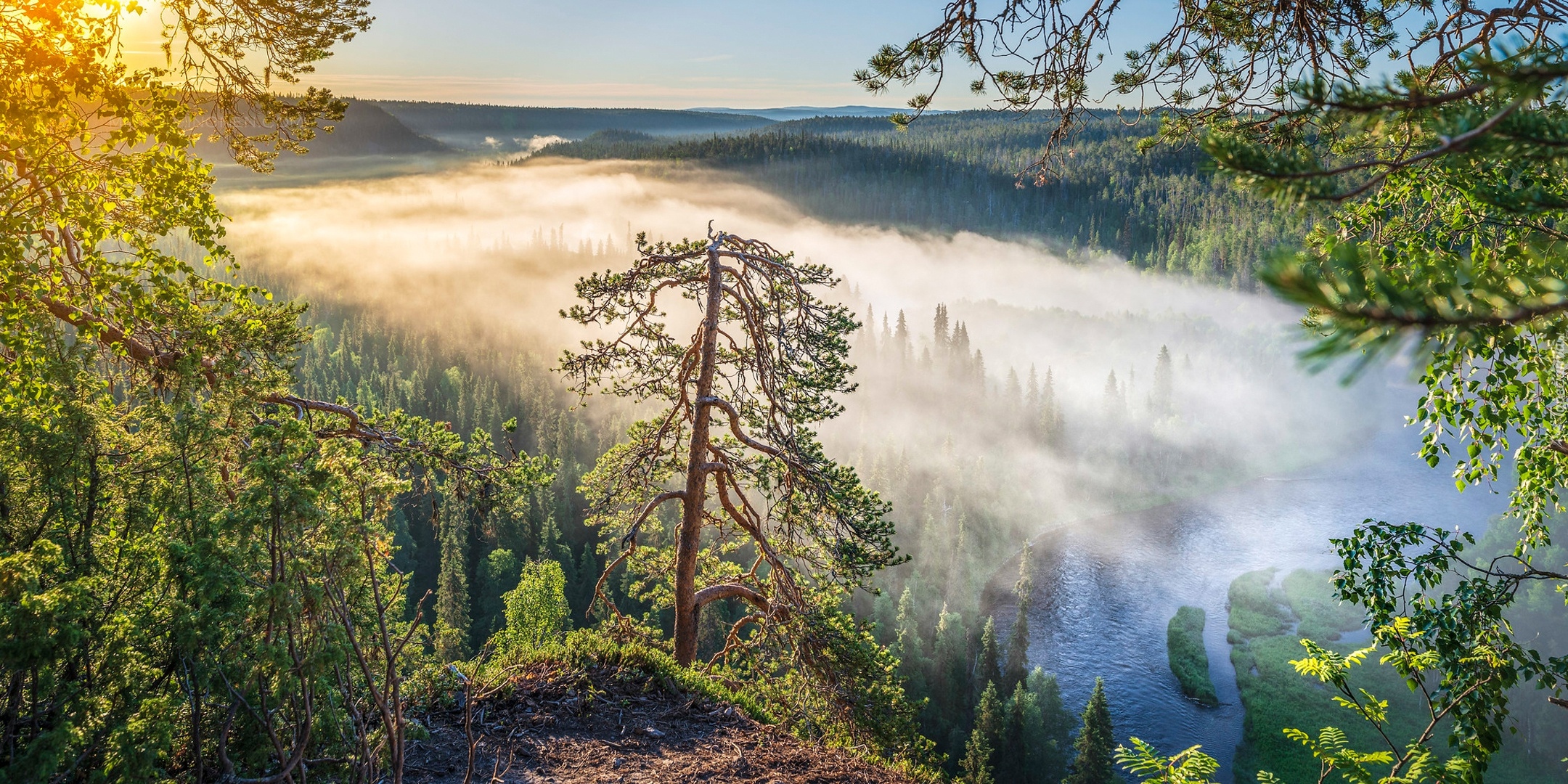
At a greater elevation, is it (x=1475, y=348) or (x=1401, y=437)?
(x=1475, y=348)

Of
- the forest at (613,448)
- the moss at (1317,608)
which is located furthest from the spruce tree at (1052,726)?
the forest at (613,448)

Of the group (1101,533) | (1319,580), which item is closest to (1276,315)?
(1101,533)

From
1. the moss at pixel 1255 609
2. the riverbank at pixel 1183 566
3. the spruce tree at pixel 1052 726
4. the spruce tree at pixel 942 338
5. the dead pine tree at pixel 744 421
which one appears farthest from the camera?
the spruce tree at pixel 942 338

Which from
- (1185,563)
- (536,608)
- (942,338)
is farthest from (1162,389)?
(536,608)

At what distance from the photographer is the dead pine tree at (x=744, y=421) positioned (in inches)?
375

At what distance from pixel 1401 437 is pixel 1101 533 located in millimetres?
59940

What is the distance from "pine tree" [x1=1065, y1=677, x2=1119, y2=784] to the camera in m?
32.5

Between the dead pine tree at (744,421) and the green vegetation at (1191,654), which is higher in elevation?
the dead pine tree at (744,421)

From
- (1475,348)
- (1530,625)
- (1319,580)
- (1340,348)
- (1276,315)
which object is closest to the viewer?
(1340,348)

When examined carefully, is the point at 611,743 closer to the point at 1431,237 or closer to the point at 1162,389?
the point at 1431,237

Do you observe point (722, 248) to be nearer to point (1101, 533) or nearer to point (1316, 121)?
point (1316, 121)

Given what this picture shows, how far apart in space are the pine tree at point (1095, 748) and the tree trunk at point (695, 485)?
2768 centimetres

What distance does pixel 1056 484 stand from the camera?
9938 cm

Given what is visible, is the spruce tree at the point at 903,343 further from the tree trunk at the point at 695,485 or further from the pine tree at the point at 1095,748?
the tree trunk at the point at 695,485
